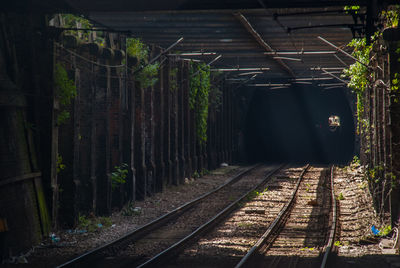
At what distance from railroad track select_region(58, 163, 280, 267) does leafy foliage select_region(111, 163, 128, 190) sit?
1730 mm

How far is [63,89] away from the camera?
12828mm

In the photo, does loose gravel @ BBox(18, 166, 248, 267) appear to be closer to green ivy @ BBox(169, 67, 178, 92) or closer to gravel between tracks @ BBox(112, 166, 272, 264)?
gravel between tracks @ BBox(112, 166, 272, 264)

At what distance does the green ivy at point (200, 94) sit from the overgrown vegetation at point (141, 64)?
21.8 feet

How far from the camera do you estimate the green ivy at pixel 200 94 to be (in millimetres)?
26531

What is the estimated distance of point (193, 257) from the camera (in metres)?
10.7

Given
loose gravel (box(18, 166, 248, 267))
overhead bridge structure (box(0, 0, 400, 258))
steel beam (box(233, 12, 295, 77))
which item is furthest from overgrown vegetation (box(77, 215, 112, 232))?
steel beam (box(233, 12, 295, 77))

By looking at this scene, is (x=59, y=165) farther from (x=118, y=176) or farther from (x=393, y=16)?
(x=393, y=16)

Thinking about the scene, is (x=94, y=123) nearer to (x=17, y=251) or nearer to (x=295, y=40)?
(x=17, y=251)

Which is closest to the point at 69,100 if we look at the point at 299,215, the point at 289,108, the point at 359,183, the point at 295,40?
the point at 299,215

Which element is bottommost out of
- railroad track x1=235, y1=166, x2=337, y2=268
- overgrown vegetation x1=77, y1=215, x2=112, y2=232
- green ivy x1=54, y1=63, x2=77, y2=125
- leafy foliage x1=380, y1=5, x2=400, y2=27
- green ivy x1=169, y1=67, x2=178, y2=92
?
railroad track x1=235, y1=166, x2=337, y2=268

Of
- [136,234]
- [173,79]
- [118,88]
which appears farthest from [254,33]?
[136,234]

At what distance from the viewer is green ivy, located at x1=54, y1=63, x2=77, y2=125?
12.6 meters

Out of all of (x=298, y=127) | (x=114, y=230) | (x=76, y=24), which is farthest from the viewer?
(x=298, y=127)

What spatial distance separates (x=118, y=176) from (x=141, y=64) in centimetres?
445
